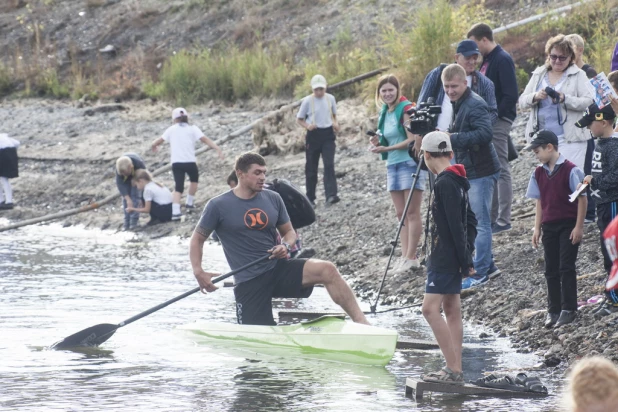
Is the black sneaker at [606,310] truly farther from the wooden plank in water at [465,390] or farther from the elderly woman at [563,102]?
the elderly woman at [563,102]

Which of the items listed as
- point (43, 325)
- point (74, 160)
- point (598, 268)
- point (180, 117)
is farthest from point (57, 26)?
point (598, 268)

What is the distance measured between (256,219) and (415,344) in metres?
1.57

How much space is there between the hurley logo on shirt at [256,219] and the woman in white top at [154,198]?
7.90m

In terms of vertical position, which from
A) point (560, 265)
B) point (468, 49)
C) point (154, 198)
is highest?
point (468, 49)

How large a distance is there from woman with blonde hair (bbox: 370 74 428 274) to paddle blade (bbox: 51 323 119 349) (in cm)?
299

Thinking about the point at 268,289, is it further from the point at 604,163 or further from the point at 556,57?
the point at 556,57

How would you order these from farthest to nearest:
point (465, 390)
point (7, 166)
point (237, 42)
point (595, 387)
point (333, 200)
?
1. point (237, 42)
2. point (7, 166)
3. point (333, 200)
4. point (465, 390)
5. point (595, 387)

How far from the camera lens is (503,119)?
33.8ft

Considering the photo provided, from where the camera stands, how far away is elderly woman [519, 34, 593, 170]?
9414 mm

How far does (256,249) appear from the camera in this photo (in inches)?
337

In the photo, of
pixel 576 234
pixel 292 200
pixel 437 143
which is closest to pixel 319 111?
pixel 292 200

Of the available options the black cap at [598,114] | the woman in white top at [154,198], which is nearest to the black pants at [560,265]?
the black cap at [598,114]

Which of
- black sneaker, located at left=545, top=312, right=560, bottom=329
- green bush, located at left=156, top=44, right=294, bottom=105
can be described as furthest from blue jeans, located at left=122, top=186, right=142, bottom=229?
black sneaker, located at left=545, top=312, right=560, bottom=329

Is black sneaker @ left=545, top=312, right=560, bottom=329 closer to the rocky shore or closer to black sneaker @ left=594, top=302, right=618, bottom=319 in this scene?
the rocky shore
